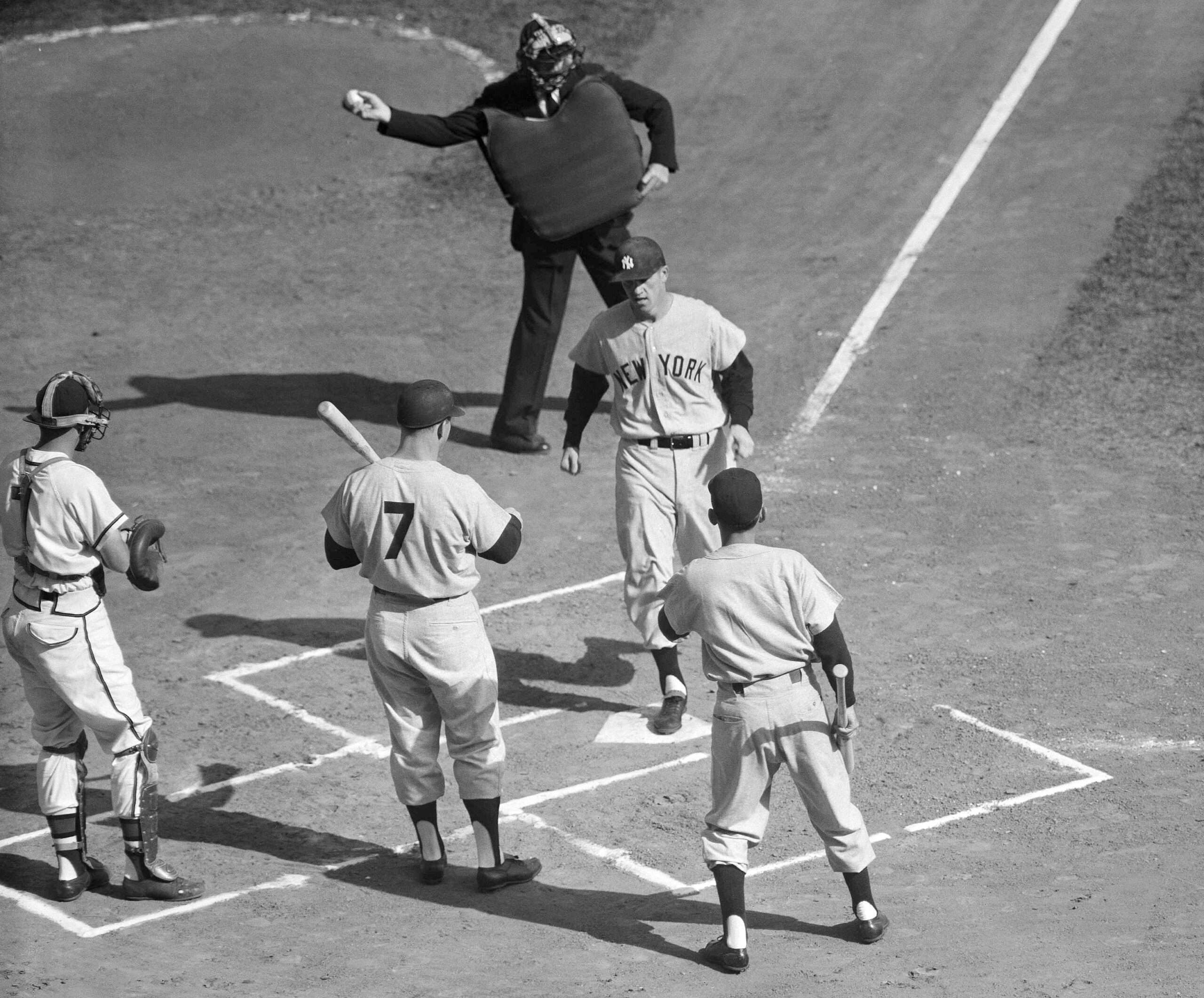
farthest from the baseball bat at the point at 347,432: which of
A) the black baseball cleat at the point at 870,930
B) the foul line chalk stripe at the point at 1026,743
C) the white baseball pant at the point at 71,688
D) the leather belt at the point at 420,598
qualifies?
the foul line chalk stripe at the point at 1026,743

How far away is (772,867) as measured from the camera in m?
6.98

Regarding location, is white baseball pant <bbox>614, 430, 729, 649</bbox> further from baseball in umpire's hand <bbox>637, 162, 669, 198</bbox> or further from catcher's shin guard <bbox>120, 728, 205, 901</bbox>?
baseball in umpire's hand <bbox>637, 162, 669, 198</bbox>

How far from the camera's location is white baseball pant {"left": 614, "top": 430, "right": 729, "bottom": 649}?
27.0ft

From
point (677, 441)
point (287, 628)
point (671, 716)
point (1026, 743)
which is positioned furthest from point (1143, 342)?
point (287, 628)

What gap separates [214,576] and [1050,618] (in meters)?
5.27

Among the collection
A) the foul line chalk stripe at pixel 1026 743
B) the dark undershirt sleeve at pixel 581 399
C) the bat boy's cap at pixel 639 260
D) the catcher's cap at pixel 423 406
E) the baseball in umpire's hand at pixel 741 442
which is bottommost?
the foul line chalk stripe at pixel 1026 743

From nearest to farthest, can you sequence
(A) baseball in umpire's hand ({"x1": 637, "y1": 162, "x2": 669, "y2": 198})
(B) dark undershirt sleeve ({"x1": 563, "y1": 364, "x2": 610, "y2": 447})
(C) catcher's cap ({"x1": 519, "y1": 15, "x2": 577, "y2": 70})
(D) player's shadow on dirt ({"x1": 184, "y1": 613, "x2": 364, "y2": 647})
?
(B) dark undershirt sleeve ({"x1": 563, "y1": 364, "x2": 610, "y2": 447})
(D) player's shadow on dirt ({"x1": 184, "y1": 613, "x2": 364, "y2": 647})
(C) catcher's cap ({"x1": 519, "y1": 15, "x2": 577, "y2": 70})
(A) baseball in umpire's hand ({"x1": 637, "y1": 162, "x2": 669, "y2": 198})

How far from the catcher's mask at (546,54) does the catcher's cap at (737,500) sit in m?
5.60

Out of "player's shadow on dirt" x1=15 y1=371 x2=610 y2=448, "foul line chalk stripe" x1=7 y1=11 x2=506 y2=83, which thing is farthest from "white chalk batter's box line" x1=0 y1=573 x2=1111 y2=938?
"foul line chalk stripe" x1=7 y1=11 x2=506 y2=83

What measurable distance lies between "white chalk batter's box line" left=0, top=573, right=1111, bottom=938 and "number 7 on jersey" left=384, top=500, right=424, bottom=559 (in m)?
1.58

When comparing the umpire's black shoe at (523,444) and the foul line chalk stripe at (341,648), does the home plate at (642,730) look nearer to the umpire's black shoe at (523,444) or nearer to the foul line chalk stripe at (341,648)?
the foul line chalk stripe at (341,648)

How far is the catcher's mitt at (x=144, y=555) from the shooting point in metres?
6.44

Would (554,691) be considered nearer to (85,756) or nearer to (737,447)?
(737,447)

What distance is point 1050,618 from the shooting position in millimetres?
9211
